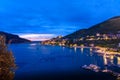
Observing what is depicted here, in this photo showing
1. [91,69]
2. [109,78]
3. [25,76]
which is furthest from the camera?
[91,69]

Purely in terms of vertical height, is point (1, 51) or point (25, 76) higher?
point (1, 51)

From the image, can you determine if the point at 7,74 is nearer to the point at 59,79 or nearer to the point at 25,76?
the point at 59,79

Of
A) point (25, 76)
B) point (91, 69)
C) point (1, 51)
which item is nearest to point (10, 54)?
point (1, 51)

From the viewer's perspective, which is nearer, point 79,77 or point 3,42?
point 3,42

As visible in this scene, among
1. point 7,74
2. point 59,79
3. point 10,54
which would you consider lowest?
point 59,79

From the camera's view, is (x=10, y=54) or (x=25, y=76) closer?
(x=10, y=54)

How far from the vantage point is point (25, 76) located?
102938mm

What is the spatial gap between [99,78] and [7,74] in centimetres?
6982

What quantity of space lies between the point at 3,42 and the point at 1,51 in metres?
1.27

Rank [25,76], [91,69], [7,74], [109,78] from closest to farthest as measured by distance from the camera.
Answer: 1. [7,74]
2. [109,78]
3. [25,76]
4. [91,69]

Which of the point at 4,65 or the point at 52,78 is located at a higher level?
the point at 4,65

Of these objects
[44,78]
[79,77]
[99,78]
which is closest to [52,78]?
[44,78]

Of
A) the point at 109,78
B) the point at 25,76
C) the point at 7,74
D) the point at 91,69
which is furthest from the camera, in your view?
the point at 91,69

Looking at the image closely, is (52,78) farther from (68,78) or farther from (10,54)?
(10,54)
